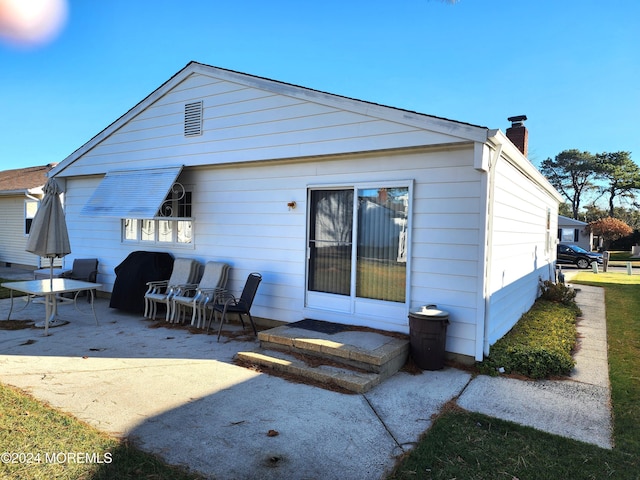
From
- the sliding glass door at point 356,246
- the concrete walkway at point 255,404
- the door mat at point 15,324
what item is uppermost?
the sliding glass door at point 356,246

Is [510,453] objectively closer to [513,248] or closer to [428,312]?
[428,312]

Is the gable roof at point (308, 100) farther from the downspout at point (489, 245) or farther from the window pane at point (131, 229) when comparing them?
the window pane at point (131, 229)

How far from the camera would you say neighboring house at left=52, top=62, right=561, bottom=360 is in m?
5.18

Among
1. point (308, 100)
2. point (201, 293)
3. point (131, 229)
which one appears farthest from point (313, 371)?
point (131, 229)

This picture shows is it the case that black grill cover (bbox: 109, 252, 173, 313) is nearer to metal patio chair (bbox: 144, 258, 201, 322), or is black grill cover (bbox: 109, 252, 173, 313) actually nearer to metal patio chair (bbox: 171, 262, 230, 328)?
metal patio chair (bbox: 144, 258, 201, 322)

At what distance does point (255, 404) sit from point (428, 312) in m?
2.33

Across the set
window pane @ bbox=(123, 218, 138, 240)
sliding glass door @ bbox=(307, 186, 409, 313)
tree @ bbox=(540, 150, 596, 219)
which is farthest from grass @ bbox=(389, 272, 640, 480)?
tree @ bbox=(540, 150, 596, 219)

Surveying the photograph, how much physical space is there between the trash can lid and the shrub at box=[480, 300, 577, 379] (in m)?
0.83

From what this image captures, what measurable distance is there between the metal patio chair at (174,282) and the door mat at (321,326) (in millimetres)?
2651

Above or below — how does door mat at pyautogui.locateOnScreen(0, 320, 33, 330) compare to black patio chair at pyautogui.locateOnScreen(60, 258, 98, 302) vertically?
below

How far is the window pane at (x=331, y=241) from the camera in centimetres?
614

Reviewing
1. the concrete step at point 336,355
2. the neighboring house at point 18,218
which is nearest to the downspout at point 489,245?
the concrete step at point 336,355

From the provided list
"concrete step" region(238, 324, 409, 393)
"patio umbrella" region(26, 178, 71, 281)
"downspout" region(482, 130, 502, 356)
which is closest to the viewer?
"concrete step" region(238, 324, 409, 393)

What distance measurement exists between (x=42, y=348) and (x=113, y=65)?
10798 mm
